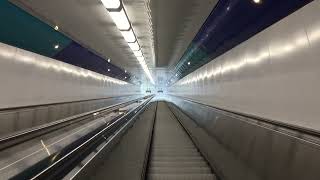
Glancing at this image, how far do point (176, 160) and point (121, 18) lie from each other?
159 inches

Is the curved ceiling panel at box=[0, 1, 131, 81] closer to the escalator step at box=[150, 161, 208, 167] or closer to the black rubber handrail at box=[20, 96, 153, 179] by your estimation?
the black rubber handrail at box=[20, 96, 153, 179]

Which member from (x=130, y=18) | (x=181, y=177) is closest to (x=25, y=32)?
(x=130, y=18)

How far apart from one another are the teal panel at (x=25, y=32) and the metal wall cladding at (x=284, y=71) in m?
5.15

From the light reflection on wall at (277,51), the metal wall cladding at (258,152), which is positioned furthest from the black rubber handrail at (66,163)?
the light reflection on wall at (277,51)

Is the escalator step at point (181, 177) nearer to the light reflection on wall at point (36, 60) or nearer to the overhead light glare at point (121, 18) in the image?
the overhead light glare at point (121, 18)

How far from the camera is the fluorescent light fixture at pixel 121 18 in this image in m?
7.61

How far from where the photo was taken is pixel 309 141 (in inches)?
101

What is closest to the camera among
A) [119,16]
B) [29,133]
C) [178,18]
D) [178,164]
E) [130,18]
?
[178,164]

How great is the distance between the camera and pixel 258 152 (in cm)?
374

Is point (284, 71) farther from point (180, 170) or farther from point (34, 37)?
point (34, 37)

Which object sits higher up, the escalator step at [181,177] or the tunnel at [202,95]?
the tunnel at [202,95]

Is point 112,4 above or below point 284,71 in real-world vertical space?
above

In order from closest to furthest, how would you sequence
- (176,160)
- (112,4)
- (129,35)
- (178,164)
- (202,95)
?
1. (178,164)
2. (112,4)
3. (176,160)
4. (129,35)
5. (202,95)

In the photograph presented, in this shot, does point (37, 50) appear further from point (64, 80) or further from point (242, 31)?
point (242, 31)
